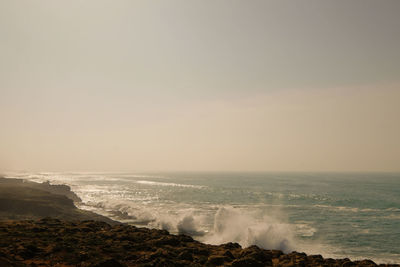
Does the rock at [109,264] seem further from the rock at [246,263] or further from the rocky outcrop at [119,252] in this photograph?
the rock at [246,263]

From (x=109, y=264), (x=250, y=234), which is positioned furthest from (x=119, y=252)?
(x=250, y=234)

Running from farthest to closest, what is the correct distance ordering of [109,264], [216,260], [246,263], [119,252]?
[119,252] < [216,260] < [246,263] < [109,264]

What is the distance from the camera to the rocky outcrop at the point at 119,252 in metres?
15.9

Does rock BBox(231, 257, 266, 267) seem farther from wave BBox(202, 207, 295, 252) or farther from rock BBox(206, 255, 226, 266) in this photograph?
wave BBox(202, 207, 295, 252)

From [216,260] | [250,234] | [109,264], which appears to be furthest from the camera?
[250,234]

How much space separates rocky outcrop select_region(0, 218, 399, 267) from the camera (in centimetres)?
1591

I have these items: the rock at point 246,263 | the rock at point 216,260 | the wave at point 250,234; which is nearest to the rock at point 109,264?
the rock at point 216,260

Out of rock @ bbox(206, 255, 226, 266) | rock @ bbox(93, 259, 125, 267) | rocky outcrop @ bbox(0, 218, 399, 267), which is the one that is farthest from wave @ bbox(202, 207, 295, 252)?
rock @ bbox(93, 259, 125, 267)

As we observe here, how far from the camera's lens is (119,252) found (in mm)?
18203

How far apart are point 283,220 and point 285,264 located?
36270mm

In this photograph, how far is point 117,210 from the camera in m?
59.5

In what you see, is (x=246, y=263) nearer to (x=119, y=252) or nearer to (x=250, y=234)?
(x=119, y=252)

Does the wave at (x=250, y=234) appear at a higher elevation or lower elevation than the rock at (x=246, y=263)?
lower

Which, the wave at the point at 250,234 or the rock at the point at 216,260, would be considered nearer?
the rock at the point at 216,260
